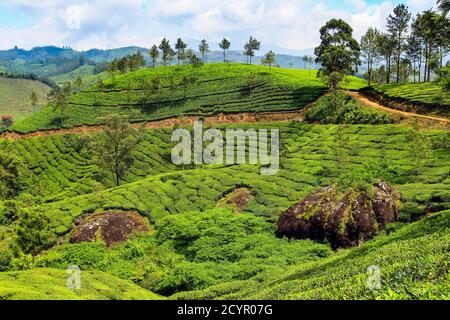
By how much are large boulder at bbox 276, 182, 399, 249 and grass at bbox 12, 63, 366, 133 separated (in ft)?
179

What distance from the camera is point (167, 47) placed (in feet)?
489

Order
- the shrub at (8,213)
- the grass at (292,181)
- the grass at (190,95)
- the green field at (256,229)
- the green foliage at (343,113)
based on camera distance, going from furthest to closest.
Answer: the grass at (190,95), the green foliage at (343,113), the shrub at (8,213), the grass at (292,181), the green field at (256,229)

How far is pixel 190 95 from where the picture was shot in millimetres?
108125

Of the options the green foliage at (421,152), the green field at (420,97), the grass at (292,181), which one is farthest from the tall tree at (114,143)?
the green field at (420,97)

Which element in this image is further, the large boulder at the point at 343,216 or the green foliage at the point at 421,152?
the green foliage at the point at 421,152

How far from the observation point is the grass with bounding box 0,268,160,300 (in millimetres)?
17688

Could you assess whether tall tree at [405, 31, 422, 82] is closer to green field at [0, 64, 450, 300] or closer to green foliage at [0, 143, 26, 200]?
green field at [0, 64, 450, 300]

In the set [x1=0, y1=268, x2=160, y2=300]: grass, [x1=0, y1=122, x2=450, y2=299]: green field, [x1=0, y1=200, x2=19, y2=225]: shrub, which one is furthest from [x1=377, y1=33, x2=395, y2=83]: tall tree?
[x1=0, y1=268, x2=160, y2=300]: grass

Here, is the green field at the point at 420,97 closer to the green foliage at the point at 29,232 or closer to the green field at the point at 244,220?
the green field at the point at 244,220

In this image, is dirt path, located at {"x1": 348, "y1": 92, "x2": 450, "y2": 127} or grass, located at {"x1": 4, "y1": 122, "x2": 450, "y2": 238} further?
dirt path, located at {"x1": 348, "y1": 92, "x2": 450, "y2": 127}

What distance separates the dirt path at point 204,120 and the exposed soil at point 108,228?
49.4 meters

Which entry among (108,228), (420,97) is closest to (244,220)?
(108,228)

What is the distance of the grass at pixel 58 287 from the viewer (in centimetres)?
1769

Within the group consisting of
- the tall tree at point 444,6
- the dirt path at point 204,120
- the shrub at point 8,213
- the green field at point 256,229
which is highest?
the tall tree at point 444,6
